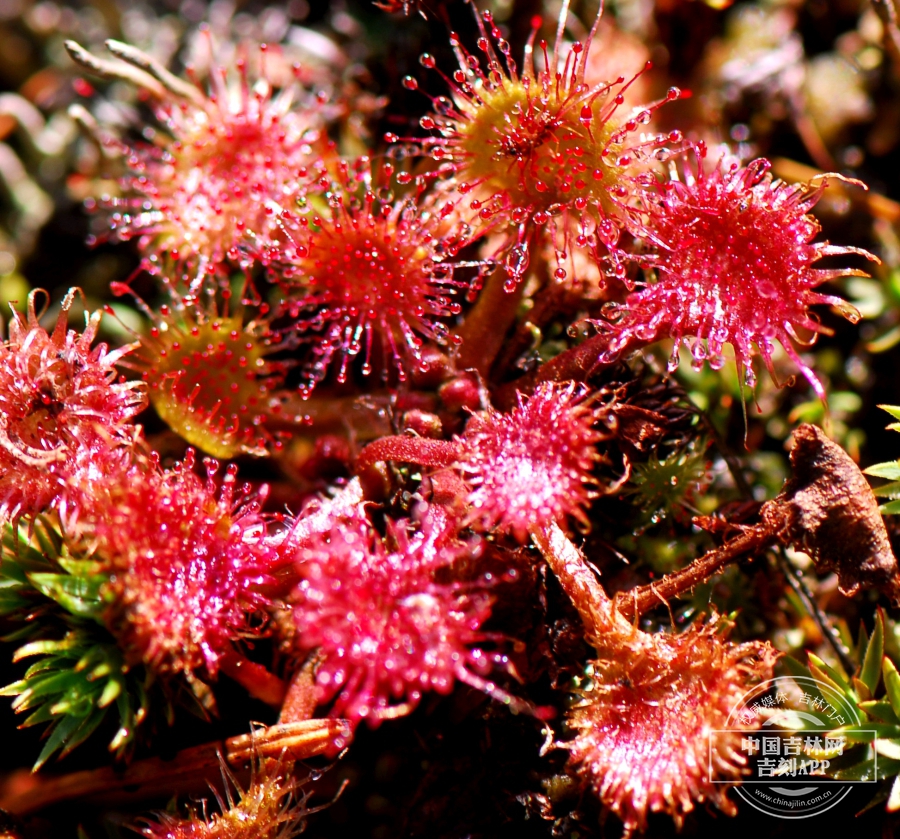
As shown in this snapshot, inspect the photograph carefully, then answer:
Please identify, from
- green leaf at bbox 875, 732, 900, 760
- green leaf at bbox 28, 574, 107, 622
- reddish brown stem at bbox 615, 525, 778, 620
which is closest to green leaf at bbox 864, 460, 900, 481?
Answer: reddish brown stem at bbox 615, 525, 778, 620

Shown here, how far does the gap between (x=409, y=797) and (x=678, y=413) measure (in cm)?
87

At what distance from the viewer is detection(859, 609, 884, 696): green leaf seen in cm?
145

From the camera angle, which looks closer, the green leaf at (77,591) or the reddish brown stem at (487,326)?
the green leaf at (77,591)

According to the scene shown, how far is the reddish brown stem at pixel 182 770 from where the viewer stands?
55.4 inches

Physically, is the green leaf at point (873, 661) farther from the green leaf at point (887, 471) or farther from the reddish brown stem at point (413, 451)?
the reddish brown stem at point (413, 451)

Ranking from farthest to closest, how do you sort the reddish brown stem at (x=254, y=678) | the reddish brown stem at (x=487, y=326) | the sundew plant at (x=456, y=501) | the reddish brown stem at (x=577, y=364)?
1. the reddish brown stem at (x=487, y=326)
2. the reddish brown stem at (x=577, y=364)
3. the reddish brown stem at (x=254, y=678)
4. the sundew plant at (x=456, y=501)

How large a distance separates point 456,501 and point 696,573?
16.8 inches

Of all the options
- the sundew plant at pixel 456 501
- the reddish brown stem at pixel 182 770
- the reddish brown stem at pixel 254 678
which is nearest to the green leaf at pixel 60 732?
the sundew plant at pixel 456 501

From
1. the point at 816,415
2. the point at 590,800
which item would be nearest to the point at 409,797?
the point at 590,800

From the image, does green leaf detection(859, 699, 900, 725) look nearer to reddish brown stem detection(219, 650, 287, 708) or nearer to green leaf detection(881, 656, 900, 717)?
green leaf detection(881, 656, 900, 717)

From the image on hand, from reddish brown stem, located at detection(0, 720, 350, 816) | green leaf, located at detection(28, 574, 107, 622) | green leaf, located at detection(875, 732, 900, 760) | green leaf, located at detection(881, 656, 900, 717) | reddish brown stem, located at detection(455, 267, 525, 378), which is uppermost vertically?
reddish brown stem, located at detection(455, 267, 525, 378)

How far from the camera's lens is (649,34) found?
225 cm

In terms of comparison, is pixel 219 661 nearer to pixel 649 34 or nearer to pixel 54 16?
pixel 649 34

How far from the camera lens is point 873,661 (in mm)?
1466
